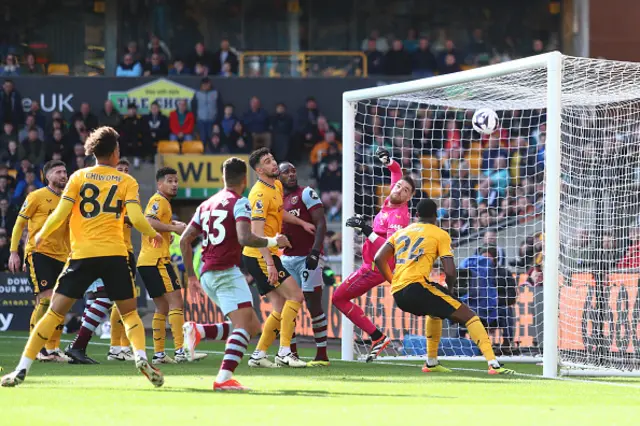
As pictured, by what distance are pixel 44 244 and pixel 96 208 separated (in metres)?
3.78

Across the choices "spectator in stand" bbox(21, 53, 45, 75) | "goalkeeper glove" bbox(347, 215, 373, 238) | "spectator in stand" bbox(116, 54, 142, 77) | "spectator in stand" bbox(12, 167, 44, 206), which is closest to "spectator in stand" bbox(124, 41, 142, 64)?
"spectator in stand" bbox(116, 54, 142, 77)


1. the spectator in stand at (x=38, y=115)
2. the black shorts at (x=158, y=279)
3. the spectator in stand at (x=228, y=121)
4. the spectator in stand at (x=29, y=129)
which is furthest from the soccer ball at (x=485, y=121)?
the spectator in stand at (x=38, y=115)

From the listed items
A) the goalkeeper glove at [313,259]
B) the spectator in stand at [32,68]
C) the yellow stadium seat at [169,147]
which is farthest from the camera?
the spectator in stand at [32,68]

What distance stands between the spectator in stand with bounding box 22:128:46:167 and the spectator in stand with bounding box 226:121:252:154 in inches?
154

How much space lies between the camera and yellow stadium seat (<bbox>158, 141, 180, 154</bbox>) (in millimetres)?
24312

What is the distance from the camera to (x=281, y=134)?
2408 centimetres

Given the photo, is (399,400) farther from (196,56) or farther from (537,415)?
(196,56)

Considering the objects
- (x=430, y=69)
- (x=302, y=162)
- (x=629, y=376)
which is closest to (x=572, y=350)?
(x=629, y=376)

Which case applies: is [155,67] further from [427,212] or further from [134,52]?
[427,212]

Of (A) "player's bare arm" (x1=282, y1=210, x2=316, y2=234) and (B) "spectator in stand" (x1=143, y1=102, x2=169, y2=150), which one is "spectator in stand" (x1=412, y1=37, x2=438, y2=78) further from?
(A) "player's bare arm" (x1=282, y1=210, x2=316, y2=234)

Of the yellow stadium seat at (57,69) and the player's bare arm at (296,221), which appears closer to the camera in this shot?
the player's bare arm at (296,221)

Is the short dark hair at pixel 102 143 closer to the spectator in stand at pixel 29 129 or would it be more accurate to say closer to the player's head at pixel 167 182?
the player's head at pixel 167 182

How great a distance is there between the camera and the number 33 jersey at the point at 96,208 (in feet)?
28.1

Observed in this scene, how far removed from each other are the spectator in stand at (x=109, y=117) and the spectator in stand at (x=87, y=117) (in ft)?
0.75
